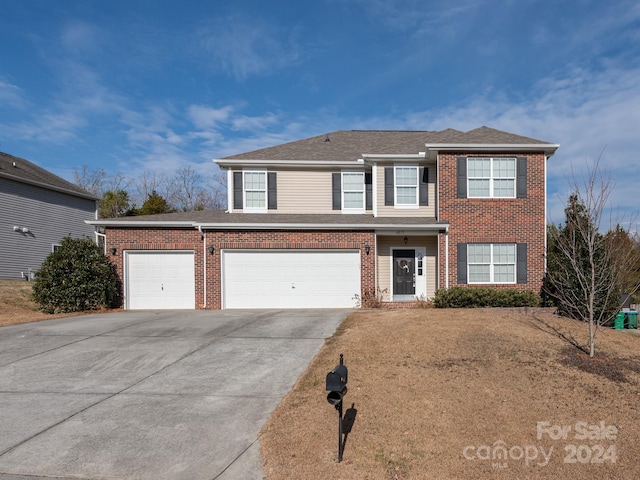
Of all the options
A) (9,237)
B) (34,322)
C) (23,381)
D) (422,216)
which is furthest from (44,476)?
(9,237)

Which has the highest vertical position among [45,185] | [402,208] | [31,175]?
[31,175]

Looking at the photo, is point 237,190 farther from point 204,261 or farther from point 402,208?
point 402,208

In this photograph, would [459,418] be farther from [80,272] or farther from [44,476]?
[80,272]

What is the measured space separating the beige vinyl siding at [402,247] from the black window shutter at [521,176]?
339cm

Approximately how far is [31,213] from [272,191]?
47.2ft

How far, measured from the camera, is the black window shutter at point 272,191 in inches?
645

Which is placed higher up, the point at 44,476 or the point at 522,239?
the point at 522,239

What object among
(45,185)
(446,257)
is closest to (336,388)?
(446,257)

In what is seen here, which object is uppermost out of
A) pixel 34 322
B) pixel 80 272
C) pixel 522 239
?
pixel 522 239

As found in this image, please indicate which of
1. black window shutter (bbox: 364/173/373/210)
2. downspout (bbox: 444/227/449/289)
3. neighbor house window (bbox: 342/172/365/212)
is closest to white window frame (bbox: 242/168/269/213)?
neighbor house window (bbox: 342/172/365/212)

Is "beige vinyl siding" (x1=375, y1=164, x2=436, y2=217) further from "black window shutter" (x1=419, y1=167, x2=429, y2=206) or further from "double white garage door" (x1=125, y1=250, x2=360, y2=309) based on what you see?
"double white garage door" (x1=125, y1=250, x2=360, y2=309)

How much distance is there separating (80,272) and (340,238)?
9014 millimetres

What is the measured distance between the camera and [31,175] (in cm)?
2209

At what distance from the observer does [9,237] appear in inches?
790
